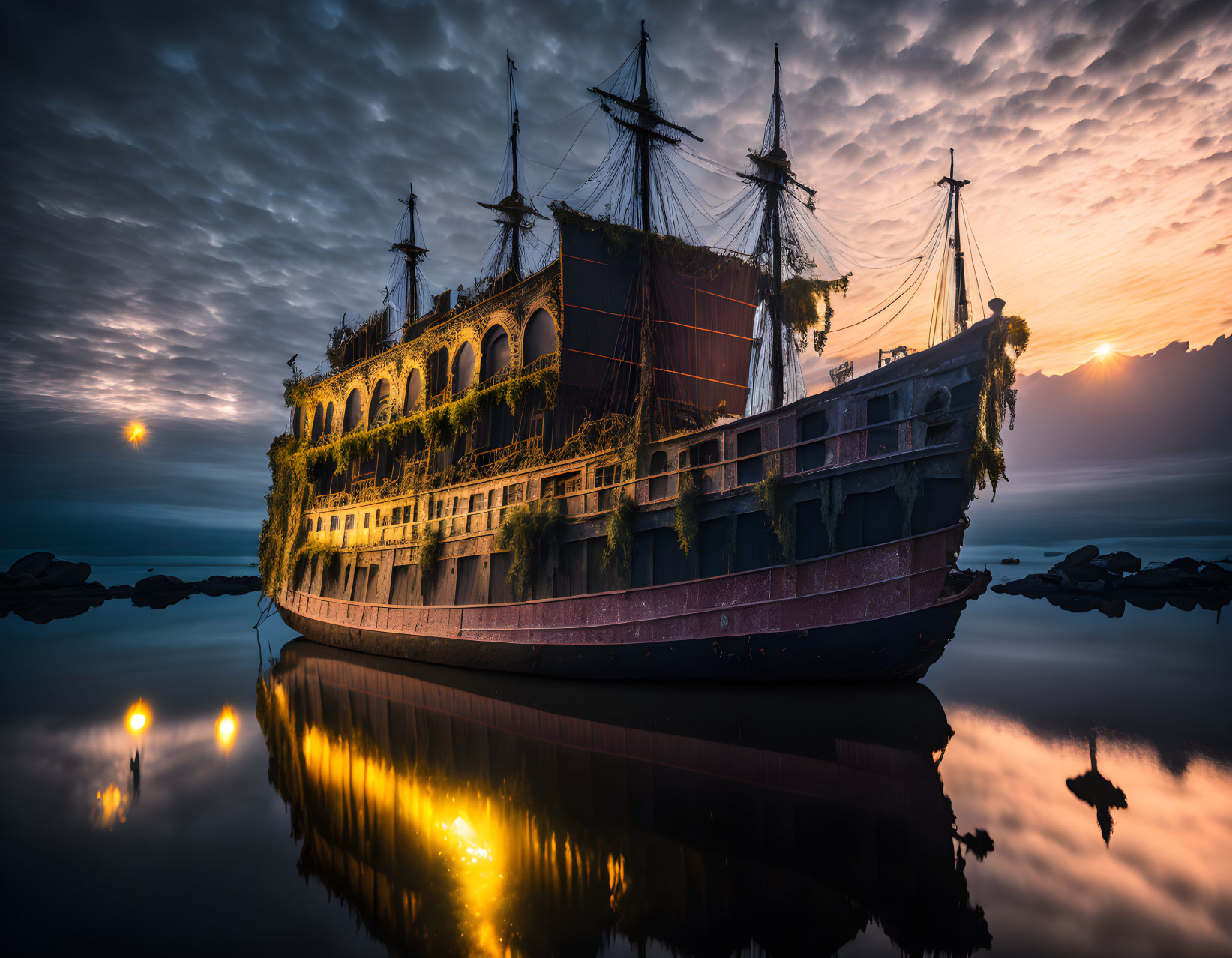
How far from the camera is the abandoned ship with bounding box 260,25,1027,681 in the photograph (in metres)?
11.6

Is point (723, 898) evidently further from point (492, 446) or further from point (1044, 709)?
point (492, 446)

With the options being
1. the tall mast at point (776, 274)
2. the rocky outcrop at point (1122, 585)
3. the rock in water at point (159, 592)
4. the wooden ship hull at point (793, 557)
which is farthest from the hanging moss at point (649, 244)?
the rock in water at point (159, 592)

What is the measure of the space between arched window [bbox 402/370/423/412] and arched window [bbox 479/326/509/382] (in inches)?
193

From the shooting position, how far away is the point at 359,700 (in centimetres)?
1509

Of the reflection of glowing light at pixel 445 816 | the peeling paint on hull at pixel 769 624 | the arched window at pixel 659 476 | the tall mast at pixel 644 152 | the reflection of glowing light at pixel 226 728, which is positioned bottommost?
the reflection of glowing light at pixel 226 728

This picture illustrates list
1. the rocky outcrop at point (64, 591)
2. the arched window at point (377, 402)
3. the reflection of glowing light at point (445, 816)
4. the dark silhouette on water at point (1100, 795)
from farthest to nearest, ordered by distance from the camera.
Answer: the rocky outcrop at point (64, 591) < the arched window at point (377, 402) < the dark silhouette on water at point (1100, 795) < the reflection of glowing light at point (445, 816)

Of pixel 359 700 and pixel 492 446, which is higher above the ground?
pixel 492 446

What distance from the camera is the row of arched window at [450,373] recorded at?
20234mm

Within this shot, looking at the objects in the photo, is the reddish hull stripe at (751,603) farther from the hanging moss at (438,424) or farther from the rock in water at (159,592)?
the rock in water at (159,592)

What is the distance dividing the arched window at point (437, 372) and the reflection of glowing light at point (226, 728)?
45.0 ft

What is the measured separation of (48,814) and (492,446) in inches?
576

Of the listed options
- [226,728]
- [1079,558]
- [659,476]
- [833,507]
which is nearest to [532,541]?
[659,476]

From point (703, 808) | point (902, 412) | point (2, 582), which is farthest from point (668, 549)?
point (2, 582)

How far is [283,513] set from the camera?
31.1 metres
